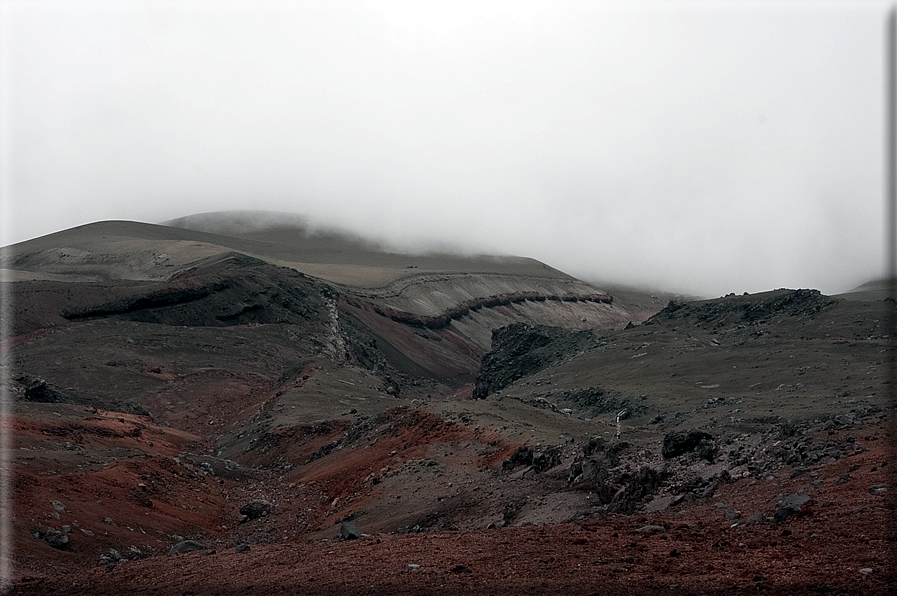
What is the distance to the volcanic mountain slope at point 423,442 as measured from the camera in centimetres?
1145

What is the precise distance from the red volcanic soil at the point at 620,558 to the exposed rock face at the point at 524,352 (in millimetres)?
41037

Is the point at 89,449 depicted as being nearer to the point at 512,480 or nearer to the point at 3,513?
the point at 3,513

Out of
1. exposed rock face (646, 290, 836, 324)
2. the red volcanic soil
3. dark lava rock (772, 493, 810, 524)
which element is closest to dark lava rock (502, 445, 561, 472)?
the red volcanic soil

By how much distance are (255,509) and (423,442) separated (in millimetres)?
5434

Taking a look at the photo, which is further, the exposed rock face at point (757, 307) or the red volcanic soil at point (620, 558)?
the exposed rock face at point (757, 307)

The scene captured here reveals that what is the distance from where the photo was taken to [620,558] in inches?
415

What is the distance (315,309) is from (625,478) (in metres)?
54.5

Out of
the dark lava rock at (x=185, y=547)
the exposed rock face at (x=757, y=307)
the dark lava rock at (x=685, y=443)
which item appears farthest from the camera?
the exposed rock face at (x=757, y=307)

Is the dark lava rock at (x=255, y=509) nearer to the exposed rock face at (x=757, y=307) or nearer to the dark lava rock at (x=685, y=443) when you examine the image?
the dark lava rock at (x=685, y=443)

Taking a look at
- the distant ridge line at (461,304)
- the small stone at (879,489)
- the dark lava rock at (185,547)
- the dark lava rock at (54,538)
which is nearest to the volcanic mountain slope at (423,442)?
the dark lava rock at (54,538)

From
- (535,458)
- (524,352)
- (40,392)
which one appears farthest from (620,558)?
(524,352)

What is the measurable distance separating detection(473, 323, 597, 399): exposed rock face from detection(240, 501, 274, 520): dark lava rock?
3359cm

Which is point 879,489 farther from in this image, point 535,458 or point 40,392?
point 40,392

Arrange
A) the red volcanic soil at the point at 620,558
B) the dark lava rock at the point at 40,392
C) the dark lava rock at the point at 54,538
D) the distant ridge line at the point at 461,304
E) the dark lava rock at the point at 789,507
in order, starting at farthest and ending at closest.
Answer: the distant ridge line at the point at 461,304 → the dark lava rock at the point at 40,392 → the dark lava rock at the point at 54,538 → the dark lava rock at the point at 789,507 → the red volcanic soil at the point at 620,558
